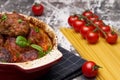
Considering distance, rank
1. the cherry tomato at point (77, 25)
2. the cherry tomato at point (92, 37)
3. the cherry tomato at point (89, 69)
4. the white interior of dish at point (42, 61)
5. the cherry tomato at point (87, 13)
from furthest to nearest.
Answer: the cherry tomato at point (87, 13) < the cherry tomato at point (77, 25) < the cherry tomato at point (92, 37) < the cherry tomato at point (89, 69) < the white interior of dish at point (42, 61)

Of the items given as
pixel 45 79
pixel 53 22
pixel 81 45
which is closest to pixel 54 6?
pixel 53 22

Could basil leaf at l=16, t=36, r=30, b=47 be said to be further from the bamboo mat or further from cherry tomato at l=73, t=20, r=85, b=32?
cherry tomato at l=73, t=20, r=85, b=32

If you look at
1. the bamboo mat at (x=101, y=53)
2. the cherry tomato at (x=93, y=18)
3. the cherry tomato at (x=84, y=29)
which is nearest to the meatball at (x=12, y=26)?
the bamboo mat at (x=101, y=53)

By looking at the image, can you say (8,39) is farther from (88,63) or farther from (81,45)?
(81,45)

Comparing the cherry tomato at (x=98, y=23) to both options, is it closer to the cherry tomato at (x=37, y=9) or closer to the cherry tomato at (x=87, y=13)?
the cherry tomato at (x=87, y=13)

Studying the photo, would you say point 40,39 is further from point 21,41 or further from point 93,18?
point 93,18

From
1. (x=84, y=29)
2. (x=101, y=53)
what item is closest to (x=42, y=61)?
(x=101, y=53)
